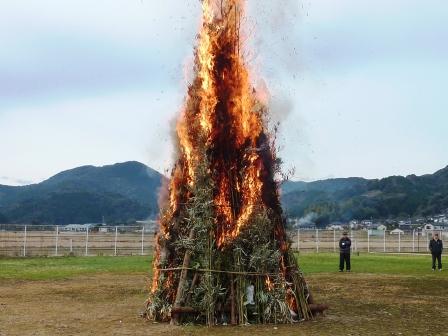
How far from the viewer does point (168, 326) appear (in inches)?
445

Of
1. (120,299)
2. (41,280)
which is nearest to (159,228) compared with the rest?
(120,299)

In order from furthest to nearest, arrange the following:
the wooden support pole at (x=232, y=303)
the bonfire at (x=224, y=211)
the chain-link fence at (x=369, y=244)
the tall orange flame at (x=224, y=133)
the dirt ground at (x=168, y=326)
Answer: the chain-link fence at (x=369, y=244)
the tall orange flame at (x=224, y=133)
the bonfire at (x=224, y=211)
the wooden support pole at (x=232, y=303)
the dirt ground at (x=168, y=326)

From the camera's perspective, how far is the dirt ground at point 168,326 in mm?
10867

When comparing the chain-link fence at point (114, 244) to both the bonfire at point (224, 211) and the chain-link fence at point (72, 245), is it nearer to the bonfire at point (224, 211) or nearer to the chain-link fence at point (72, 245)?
the chain-link fence at point (72, 245)

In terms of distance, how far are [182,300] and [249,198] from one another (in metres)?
2.63

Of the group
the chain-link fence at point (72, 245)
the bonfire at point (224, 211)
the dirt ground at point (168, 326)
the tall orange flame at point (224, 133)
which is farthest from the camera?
the chain-link fence at point (72, 245)

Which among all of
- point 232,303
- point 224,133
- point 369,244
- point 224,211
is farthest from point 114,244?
point 232,303

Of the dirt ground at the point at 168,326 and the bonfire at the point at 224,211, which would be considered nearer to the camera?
the dirt ground at the point at 168,326

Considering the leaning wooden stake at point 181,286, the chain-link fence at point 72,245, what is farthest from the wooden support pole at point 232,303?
the chain-link fence at point 72,245

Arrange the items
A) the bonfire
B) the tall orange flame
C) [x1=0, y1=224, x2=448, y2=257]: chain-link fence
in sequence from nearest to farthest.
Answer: the bonfire → the tall orange flame → [x1=0, y1=224, x2=448, y2=257]: chain-link fence

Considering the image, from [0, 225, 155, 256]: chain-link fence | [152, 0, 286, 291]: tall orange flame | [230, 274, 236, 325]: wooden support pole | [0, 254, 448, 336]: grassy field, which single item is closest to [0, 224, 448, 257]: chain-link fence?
[0, 225, 155, 256]: chain-link fence

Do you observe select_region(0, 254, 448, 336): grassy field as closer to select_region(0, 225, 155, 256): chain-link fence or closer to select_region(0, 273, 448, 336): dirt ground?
select_region(0, 273, 448, 336): dirt ground

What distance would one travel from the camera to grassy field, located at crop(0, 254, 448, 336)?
10.9 metres

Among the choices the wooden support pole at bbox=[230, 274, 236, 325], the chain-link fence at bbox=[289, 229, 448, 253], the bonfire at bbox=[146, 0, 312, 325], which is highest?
the bonfire at bbox=[146, 0, 312, 325]
